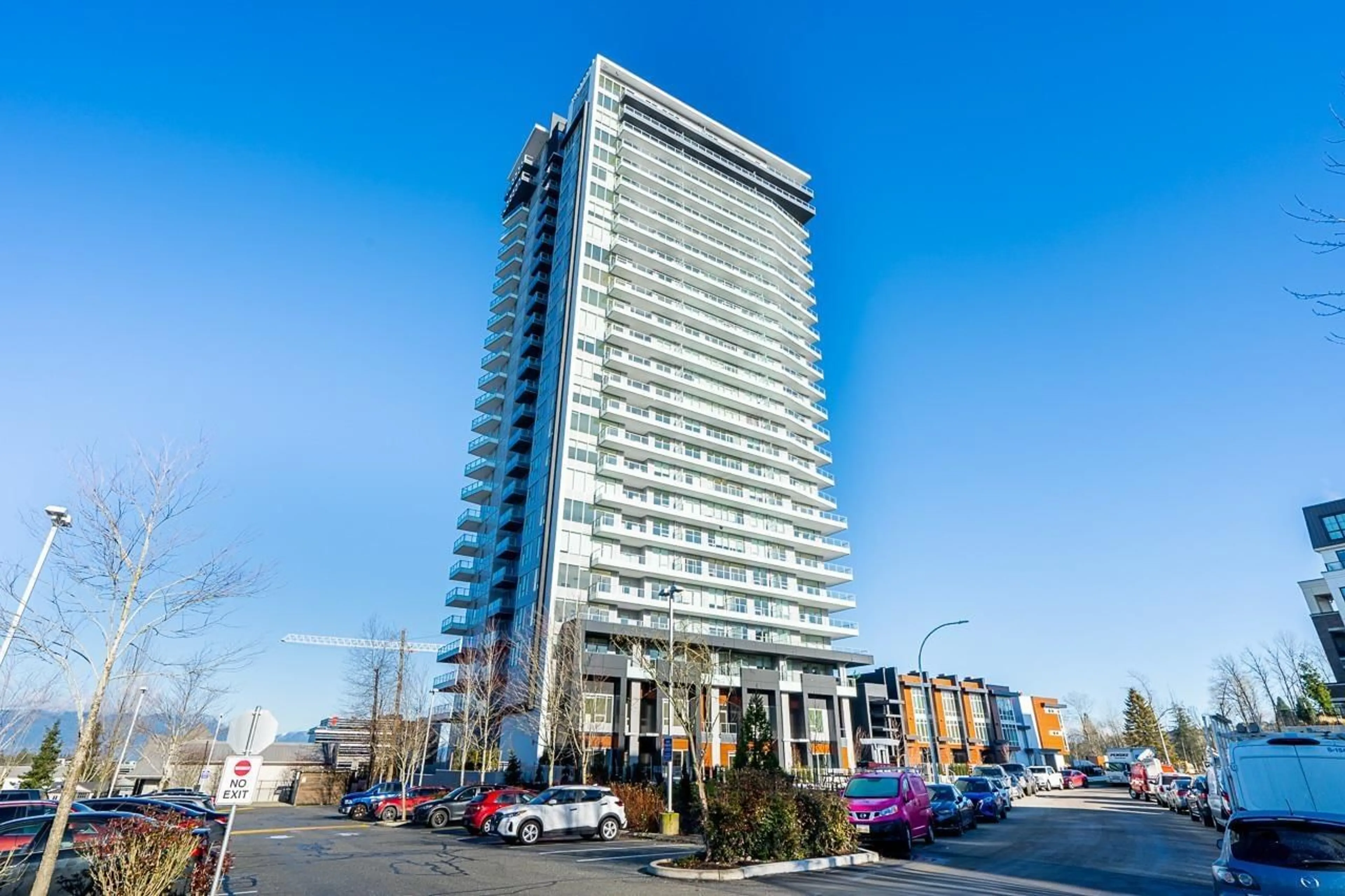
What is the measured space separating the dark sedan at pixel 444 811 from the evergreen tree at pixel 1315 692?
5619 cm

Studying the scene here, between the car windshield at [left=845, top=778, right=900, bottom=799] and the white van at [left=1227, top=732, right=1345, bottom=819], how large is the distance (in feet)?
25.3

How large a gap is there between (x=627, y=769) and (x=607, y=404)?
2746 centimetres

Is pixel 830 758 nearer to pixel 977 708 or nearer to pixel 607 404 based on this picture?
pixel 607 404

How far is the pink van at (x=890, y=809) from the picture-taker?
17734 mm

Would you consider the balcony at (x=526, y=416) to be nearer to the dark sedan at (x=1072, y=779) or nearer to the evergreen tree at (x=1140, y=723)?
the dark sedan at (x=1072, y=779)

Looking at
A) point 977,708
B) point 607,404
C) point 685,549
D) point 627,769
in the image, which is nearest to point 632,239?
point 607,404

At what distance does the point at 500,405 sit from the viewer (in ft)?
229

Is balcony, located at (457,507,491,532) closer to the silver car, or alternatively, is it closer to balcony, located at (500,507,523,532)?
balcony, located at (500,507,523,532)

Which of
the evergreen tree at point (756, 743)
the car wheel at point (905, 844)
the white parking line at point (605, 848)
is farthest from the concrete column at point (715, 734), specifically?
the car wheel at point (905, 844)

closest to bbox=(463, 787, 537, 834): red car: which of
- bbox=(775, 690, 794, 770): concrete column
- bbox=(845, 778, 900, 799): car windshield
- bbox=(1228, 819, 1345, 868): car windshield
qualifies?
bbox=(845, 778, 900, 799): car windshield

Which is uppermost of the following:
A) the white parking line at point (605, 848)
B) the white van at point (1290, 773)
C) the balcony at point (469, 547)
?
the balcony at point (469, 547)

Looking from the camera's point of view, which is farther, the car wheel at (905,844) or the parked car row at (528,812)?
the parked car row at (528,812)

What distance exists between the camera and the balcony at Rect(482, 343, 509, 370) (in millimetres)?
71250

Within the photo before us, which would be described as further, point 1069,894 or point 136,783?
point 136,783
